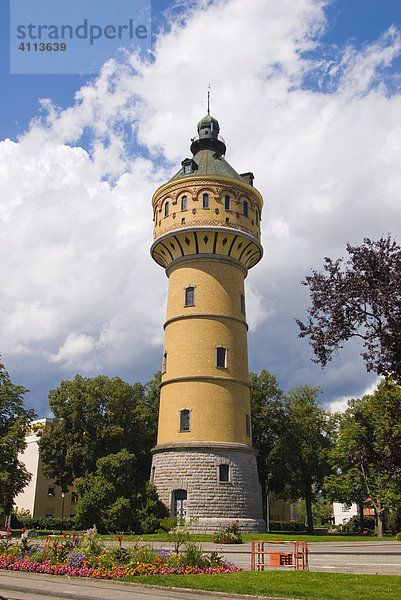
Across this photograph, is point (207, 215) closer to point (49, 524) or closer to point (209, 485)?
point (209, 485)

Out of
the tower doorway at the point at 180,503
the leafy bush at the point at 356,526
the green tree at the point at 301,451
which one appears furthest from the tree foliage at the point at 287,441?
the tower doorway at the point at 180,503

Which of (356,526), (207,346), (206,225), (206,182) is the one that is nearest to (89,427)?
(207,346)

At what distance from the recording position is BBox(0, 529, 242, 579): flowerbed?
44.7 feet

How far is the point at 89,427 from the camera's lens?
127 feet

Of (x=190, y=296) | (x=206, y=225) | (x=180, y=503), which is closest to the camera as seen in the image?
(x=180, y=503)

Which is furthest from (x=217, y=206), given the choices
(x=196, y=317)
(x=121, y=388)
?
(x=121, y=388)

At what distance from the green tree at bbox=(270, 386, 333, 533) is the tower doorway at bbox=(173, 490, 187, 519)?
575 inches

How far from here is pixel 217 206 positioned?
3462cm

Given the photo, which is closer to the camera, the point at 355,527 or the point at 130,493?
the point at 130,493

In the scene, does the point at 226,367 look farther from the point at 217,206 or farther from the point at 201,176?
the point at 201,176

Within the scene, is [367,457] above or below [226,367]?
below

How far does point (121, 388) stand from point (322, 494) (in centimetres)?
2024

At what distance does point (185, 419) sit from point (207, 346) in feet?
14.3

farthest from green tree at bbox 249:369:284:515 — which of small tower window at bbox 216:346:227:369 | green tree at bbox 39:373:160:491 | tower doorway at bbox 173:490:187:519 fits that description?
tower doorway at bbox 173:490:187:519
